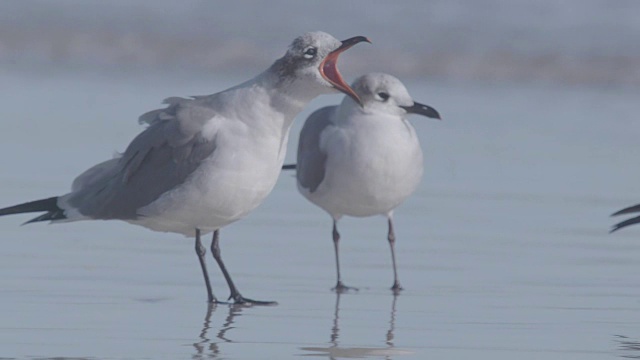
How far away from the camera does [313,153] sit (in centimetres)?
649

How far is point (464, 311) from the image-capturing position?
5.21 m

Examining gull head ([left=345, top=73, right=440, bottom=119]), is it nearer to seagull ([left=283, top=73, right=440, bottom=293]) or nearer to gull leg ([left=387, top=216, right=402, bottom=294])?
seagull ([left=283, top=73, right=440, bottom=293])

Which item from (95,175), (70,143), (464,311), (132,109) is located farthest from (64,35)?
(464,311)

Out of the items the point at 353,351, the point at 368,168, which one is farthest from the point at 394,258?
the point at 353,351

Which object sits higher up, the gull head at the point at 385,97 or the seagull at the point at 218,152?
the gull head at the point at 385,97

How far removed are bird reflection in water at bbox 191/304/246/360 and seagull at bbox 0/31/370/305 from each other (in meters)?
0.10

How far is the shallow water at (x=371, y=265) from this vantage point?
4.71 meters

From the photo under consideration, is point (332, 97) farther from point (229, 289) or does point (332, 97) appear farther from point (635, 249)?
point (229, 289)

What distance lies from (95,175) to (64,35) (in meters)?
9.00

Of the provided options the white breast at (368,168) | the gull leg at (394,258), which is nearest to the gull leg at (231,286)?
the gull leg at (394,258)

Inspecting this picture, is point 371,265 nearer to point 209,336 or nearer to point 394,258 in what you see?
point 394,258

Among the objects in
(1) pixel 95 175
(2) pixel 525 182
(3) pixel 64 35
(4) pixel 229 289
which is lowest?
(4) pixel 229 289

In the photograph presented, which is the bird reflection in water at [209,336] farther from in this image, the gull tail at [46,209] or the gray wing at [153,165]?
the gull tail at [46,209]

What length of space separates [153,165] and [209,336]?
920mm
